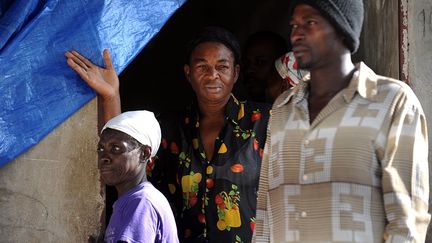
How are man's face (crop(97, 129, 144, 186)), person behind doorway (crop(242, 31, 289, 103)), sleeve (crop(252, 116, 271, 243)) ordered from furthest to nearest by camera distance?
1. person behind doorway (crop(242, 31, 289, 103))
2. man's face (crop(97, 129, 144, 186))
3. sleeve (crop(252, 116, 271, 243))

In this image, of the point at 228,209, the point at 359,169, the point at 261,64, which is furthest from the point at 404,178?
the point at 261,64

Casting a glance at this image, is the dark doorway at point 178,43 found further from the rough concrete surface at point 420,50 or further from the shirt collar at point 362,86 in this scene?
the shirt collar at point 362,86

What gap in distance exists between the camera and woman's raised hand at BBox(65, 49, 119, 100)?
358 cm

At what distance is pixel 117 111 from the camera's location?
3.73m

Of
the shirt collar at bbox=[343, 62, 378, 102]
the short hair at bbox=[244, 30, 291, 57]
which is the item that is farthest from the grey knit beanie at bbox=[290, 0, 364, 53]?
the short hair at bbox=[244, 30, 291, 57]

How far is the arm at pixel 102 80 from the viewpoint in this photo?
358 cm

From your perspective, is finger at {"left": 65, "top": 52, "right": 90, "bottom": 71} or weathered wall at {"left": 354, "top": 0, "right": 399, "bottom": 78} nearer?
finger at {"left": 65, "top": 52, "right": 90, "bottom": 71}

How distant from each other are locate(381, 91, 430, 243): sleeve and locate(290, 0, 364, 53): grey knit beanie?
0.29 meters

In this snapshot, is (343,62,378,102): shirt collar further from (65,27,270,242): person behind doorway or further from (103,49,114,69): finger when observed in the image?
(103,49,114,69): finger

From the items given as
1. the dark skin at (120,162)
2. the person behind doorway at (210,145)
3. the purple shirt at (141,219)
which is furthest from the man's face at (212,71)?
the purple shirt at (141,219)

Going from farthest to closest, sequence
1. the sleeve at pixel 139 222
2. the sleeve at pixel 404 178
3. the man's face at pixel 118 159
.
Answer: the man's face at pixel 118 159 < the sleeve at pixel 139 222 < the sleeve at pixel 404 178

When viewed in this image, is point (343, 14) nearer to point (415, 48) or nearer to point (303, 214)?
point (303, 214)

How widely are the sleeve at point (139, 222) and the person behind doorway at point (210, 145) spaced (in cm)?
68

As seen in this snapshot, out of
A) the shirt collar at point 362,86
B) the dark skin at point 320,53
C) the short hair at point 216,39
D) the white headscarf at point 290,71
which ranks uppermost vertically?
the short hair at point 216,39
